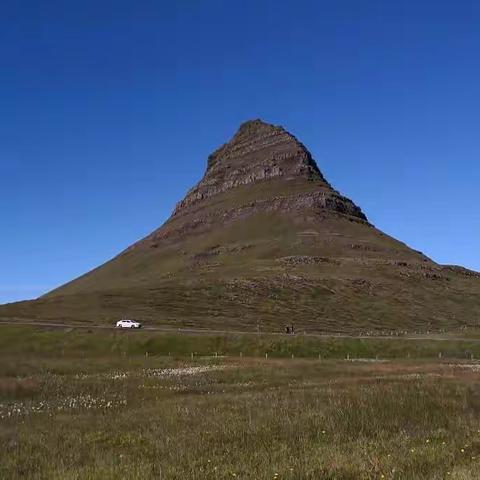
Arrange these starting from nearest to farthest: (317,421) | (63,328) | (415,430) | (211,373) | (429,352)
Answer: (415,430)
(317,421)
(211,373)
(429,352)
(63,328)

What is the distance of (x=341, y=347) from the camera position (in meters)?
75.2

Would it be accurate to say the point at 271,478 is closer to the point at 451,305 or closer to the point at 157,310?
the point at 157,310

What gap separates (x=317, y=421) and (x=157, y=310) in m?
110

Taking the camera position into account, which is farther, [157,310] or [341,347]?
[157,310]

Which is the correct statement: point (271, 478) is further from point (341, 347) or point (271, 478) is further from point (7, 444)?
point (341, 347)

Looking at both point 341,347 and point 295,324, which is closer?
point 341,347

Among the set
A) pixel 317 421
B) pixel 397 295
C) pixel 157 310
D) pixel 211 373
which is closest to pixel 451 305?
pixel 397 295

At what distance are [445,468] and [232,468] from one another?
4.36m

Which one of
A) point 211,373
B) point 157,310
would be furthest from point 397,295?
point 211,373

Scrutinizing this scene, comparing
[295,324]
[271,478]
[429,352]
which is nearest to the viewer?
[271,478]

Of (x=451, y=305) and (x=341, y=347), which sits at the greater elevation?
(x=451, y=305)

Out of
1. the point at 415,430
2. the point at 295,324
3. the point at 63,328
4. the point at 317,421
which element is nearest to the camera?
the point at 415,430

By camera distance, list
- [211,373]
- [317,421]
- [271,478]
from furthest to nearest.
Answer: [211,373], [317,421], [271,478]

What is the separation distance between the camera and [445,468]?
513 inches
